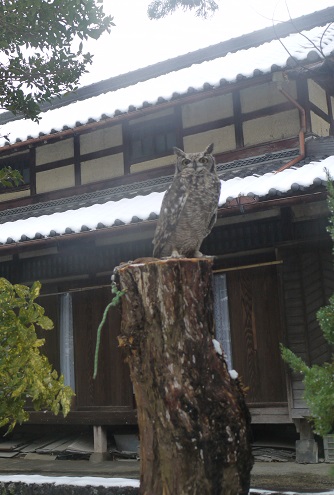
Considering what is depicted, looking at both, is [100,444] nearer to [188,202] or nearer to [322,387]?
[188,202]

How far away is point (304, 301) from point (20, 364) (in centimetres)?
419

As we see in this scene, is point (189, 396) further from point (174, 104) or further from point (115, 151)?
point (115, 151)

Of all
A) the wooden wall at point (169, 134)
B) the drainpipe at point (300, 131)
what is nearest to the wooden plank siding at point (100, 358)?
the wooden wall at point (169, 134)

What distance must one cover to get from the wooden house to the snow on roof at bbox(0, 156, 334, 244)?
0.03 metres

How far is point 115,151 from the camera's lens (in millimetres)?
11547

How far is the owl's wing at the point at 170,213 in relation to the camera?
18.4ft

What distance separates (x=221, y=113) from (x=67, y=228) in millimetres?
3366

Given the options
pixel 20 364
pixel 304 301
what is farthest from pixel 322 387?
pixel 304 301

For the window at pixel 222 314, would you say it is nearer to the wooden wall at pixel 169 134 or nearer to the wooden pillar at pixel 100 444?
the wooden wall at pixel 169 134

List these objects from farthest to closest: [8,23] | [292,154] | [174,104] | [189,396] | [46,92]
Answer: [174,104] < [292,154] < [46,92] < [8,23] < [189,396]

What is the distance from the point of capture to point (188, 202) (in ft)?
18.5

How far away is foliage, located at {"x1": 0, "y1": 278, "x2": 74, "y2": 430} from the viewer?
559cm

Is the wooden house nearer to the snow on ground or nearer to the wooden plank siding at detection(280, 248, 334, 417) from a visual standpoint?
the wooden plank siding at detection(280, 248, 334, 417)

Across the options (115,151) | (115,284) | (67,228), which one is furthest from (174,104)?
(115,284)
